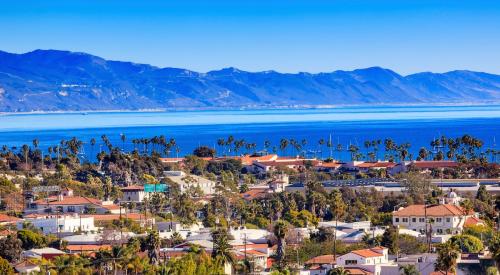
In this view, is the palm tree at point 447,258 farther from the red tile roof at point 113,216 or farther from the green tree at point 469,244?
the red tile roof at point 113,216

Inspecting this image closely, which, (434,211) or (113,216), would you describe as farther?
(113,216)

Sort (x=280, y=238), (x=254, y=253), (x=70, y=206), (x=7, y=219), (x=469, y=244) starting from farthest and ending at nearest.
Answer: (x=70, y=206) → (x=7, y=219) → (x=469, y=244) → (x=254, y=253) → (x=280, y=238)

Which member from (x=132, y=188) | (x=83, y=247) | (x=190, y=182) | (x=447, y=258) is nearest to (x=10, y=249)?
(x=83, y=247)

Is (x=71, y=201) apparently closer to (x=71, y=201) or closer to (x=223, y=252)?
(x=71, y=201)

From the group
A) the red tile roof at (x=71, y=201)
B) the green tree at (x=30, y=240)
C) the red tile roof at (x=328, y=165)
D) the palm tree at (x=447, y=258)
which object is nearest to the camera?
the palm tree at (x=447, y=258)

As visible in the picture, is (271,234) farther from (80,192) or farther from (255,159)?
(255,159)

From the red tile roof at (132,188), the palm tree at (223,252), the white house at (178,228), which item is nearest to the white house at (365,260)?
the palm tree at (223,252)

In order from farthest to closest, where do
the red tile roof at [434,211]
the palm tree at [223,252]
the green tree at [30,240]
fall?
the red tile roof at [434,211]
the green tree at [30,240]
the palm tree at [223,252]

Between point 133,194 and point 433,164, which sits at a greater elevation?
point 433,164
